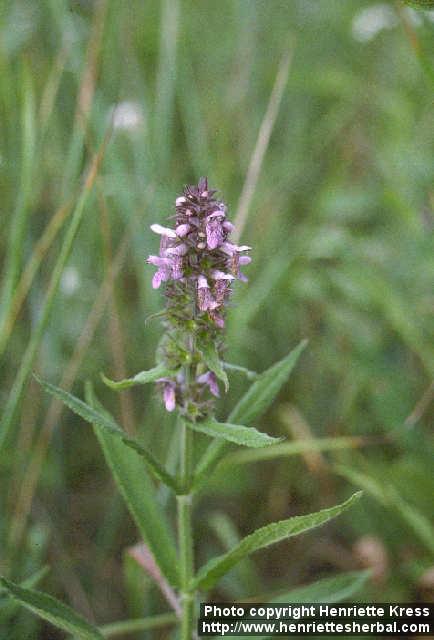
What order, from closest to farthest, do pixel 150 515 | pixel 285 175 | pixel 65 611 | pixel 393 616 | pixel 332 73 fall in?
pixel 65 611 → pixel 150 515 → pixel 393 616 → pixel 285 175 → pixel 332 73

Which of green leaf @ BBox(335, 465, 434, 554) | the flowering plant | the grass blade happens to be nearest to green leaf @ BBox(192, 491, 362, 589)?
the flowering plant

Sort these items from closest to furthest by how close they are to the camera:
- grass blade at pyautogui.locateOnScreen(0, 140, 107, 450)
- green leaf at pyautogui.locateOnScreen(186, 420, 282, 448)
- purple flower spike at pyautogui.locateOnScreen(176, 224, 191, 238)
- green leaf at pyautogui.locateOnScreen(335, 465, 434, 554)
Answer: green leaf at pyautogui.locateOnScreen(186, 420, 282, 448) < purple flower spike at pyautogui.locateOnScreen(176, 224, 191, 238) < grass blade at pyautogui.locateOnScreen(0, 140, 107, 450) < green leaf at pyautogui.locateOnScreen(335, 465, 434, 554)

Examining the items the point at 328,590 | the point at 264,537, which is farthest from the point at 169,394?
the point at 328,590

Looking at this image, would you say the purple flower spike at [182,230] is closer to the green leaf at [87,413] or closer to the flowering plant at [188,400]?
the flowering plant at [188,400]

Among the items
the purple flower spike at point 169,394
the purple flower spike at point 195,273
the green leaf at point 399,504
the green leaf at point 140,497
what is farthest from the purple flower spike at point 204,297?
the green leaf at point 399,504

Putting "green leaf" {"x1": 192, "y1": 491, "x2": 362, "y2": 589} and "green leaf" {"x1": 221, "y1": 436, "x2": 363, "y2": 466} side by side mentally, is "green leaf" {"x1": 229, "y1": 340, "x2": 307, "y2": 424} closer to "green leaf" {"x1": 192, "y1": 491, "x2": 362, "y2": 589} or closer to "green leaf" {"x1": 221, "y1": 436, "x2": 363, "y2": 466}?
"green leaf" {"x1": 192, "y1": 491, "x2": 362, "y2": 589}

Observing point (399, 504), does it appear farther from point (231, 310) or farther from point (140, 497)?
point (231, 310)

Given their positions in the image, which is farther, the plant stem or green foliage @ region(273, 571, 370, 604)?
green foliage @ region(273, 571, 370, 604)

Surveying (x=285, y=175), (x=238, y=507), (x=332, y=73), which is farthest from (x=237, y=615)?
(x=332, y=73)

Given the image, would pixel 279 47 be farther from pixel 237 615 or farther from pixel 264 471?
pixel 237 615
